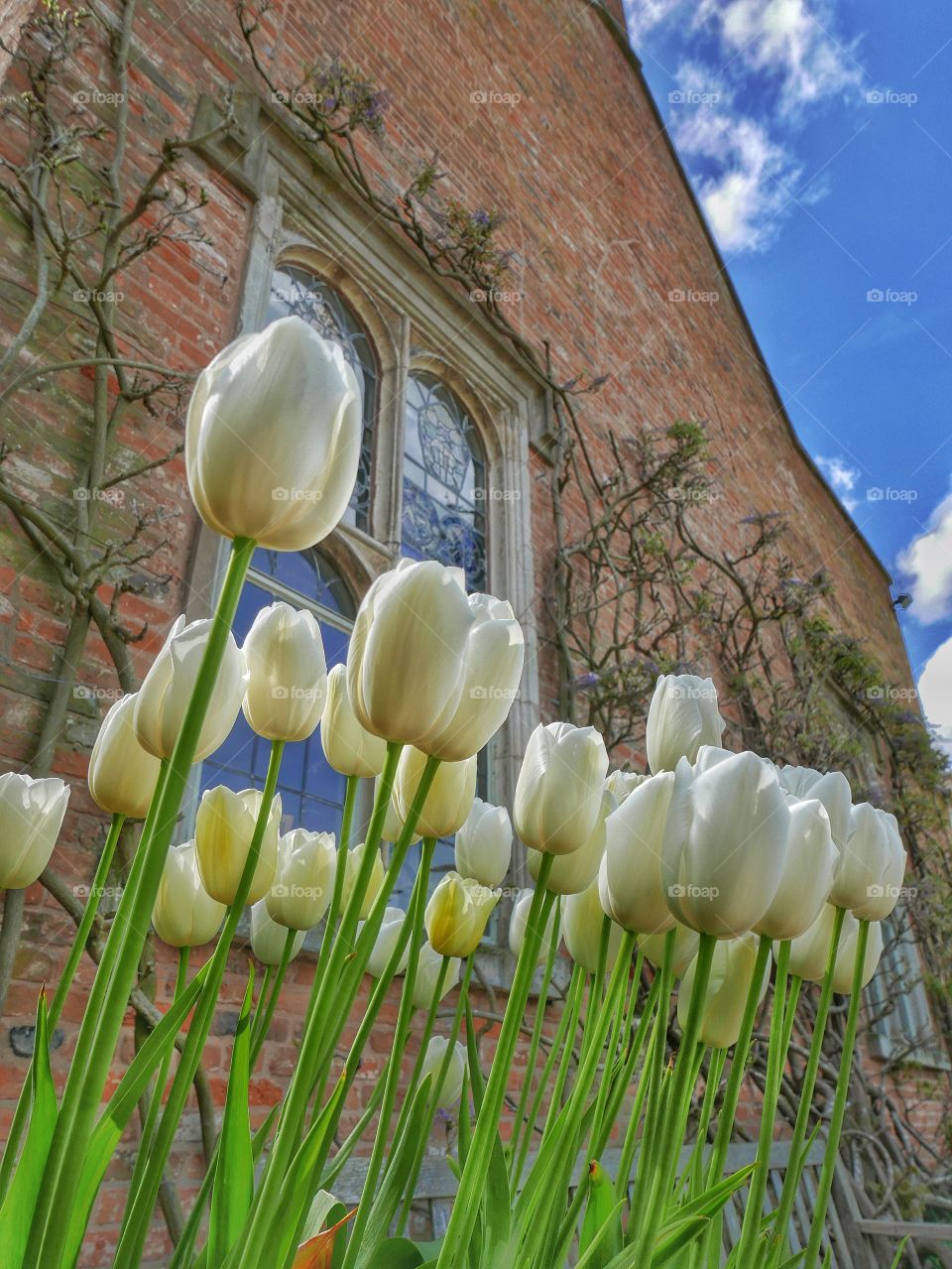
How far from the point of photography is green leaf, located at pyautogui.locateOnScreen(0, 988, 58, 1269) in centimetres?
37

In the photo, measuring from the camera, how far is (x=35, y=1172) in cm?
40

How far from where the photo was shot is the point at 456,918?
695 mm

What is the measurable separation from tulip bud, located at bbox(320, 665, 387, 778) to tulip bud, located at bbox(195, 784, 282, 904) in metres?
0.07

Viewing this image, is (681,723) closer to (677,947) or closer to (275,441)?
(677,947)

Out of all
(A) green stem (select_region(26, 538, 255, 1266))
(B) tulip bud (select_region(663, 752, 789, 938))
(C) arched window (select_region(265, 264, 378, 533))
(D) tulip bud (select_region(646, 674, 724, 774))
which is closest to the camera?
(A) green stem (select_region(26, 538, 255, 1266))

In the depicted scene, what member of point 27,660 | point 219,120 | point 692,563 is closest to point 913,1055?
point 692,563

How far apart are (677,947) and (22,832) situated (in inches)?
17.8

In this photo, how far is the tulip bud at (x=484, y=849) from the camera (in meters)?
0.77

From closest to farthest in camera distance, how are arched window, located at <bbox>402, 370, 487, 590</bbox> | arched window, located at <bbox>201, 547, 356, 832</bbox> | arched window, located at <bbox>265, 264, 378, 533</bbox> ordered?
1. arched window, located at <bbox>201, 547, 356, 832</bbox>
2. arched window, located at <bbox>265, 264, 378, 533</bbox>
3. arched window, located at <bbox>402, 370, 487, 590</bbox>

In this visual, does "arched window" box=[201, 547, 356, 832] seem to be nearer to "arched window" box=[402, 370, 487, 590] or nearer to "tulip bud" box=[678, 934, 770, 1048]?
"arched window" box=[402, 370, 487, 590]

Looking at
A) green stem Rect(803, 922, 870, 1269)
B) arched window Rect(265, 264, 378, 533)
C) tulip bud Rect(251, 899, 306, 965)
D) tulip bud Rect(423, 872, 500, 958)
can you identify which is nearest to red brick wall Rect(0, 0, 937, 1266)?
arched window Rect(265, 264, 378, 533)

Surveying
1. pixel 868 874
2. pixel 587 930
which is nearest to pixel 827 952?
pixel 868 874

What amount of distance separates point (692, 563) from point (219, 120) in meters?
3.15

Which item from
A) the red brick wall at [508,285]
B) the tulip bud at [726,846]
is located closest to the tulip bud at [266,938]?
the tulip bud at [726,846]
